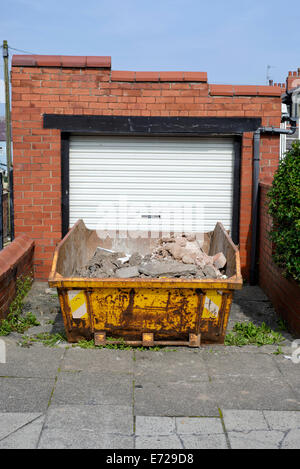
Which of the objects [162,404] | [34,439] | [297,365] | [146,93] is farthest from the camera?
[146,93]

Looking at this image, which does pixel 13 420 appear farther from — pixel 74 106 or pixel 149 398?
pixel 74 106

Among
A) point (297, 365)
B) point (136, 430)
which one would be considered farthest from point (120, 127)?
point (136, 430)

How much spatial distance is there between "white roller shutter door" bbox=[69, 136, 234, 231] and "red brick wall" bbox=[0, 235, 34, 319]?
1.05 meters

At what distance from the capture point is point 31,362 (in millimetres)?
5539

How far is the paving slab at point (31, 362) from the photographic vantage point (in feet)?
17.2

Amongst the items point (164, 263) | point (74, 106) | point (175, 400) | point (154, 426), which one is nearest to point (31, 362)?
point (175, 400)

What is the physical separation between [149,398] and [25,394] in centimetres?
114

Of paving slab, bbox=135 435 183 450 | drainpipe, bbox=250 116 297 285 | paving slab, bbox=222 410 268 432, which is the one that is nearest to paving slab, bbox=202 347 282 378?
paving slab, bbox=222 410 268 432

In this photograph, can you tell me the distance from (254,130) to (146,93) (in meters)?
1.93

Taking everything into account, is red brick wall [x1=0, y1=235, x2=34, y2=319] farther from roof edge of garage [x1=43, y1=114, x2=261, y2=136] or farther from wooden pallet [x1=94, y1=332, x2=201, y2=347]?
roof edge of garage [x1=43, y1=114, x2=261, y2=136]

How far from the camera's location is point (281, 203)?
657 cm

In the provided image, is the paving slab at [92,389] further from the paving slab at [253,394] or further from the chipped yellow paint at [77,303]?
the paving slab at [253,394]

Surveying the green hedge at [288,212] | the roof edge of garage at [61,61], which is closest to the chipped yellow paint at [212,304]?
the green hedge at [288,212]

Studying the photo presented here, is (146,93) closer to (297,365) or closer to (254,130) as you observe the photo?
(254,130)
